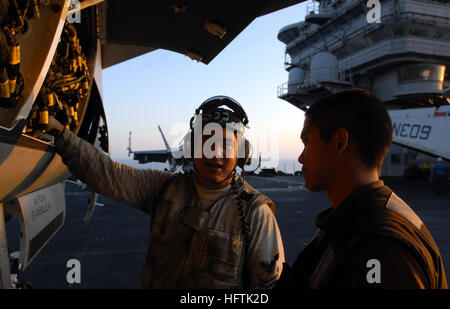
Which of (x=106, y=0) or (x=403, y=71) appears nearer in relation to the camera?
(x=106, y=0)

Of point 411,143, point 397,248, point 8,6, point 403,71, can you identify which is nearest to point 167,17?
point 8,6

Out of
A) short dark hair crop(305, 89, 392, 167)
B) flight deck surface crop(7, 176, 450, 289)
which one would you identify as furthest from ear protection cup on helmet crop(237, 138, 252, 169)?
flight deck surface crop(7, 176, 450, 289)

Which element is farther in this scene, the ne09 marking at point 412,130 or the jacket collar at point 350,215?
the ne09 marking at point 412,130

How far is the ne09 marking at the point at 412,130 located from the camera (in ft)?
55.5

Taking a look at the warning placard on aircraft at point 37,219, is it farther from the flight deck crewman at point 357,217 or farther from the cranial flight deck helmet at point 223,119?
the flight deck crewman at point 357,217

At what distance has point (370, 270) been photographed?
835mm

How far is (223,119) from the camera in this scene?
2.21 metres

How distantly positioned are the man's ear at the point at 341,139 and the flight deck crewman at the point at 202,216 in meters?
0.91

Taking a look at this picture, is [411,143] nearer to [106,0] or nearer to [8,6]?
[106,0]

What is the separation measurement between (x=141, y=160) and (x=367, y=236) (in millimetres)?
36309

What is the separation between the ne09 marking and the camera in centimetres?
1691

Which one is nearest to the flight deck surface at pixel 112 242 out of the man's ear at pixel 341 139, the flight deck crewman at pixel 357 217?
the flight deck crewman at pixel 357 217

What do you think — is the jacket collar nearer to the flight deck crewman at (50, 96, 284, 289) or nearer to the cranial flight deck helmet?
the flight deck crewman at (50, 96, 284, 289)

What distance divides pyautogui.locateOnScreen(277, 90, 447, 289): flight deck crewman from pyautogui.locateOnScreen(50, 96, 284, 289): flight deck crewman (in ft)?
2.43
